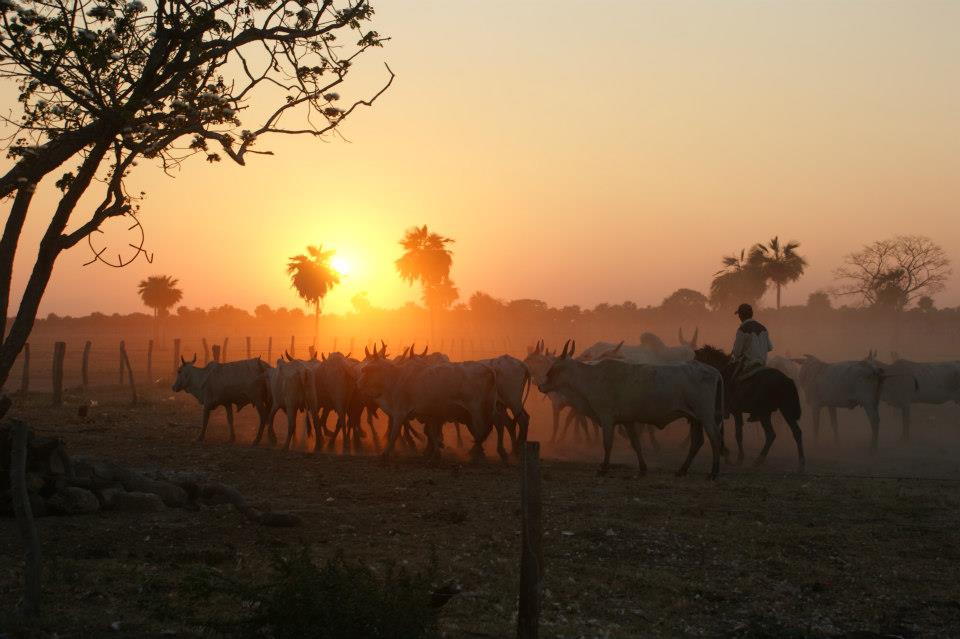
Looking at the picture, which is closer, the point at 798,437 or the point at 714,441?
the point at 714,441

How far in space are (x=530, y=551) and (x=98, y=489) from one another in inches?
277

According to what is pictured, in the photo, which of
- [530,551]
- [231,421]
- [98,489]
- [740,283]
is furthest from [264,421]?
[740,283]

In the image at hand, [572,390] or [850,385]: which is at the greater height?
[850,385]

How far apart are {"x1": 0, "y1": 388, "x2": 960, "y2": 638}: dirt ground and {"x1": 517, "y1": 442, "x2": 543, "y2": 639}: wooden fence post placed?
658 mm

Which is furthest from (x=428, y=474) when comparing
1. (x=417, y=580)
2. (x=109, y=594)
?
(x=417, y=580)

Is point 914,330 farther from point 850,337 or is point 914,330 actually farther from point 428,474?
point 428,474

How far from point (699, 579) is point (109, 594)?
5258mm

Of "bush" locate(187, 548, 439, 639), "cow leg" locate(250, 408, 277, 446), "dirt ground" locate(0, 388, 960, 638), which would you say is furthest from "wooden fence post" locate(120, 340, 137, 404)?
"bush" locate(187, 548, 439, 639)

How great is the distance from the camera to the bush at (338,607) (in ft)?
20.1

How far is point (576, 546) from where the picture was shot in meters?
10.0

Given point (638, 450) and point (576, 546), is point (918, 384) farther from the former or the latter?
point (576, 546)

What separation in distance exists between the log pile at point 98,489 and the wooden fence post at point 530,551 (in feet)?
15.5

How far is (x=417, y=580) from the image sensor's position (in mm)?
6520

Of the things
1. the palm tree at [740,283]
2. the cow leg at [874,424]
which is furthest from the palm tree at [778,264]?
the cow leg at [874,424]
